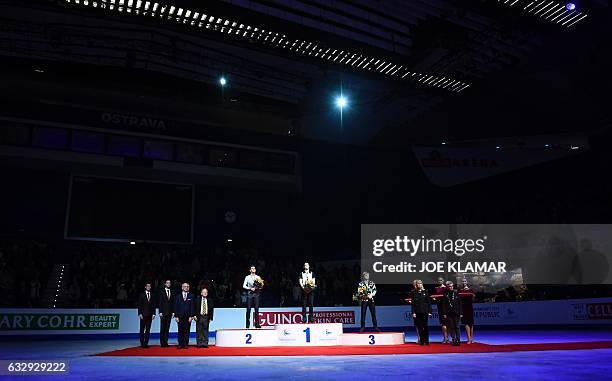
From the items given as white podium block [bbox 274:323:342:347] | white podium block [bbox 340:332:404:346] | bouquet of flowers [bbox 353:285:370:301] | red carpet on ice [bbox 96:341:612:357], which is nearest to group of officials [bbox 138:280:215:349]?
red carpet on ice [bbox 96:341:612:357]

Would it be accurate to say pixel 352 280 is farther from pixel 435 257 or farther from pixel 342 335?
pixel 342 335

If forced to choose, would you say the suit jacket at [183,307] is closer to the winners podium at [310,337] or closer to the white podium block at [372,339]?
the winners podium at [310,337]

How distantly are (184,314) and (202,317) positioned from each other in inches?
17.9

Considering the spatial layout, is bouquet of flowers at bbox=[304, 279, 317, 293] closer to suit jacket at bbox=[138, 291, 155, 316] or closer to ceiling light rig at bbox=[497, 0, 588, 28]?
suit jacket at bbox=[138, 291, 155, 316]

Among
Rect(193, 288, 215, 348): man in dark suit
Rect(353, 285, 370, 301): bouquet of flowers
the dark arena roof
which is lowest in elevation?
Rect(193, 288, 215, 348): man in dark suit

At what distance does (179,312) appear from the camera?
475 inches

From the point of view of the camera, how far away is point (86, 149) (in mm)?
21438

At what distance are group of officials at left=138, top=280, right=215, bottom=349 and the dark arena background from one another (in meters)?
0.06

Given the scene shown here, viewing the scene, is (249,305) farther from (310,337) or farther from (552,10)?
(552,10)

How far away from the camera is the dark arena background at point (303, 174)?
14172mm

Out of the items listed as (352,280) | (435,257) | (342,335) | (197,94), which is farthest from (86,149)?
(435,257)

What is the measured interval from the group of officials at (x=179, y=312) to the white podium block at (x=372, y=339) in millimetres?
3503

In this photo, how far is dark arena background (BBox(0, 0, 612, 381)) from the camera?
46.5 ft

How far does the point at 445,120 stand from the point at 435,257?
21.1 feet
